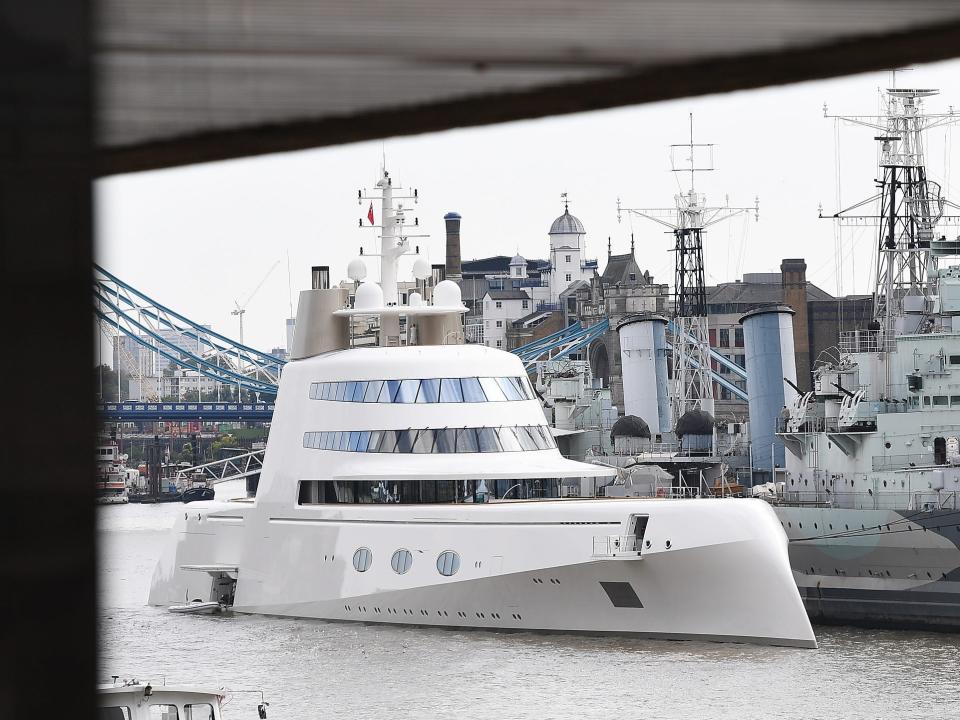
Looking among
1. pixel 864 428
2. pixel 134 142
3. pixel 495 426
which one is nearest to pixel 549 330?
pixel 864 428

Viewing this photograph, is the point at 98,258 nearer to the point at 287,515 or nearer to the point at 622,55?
the point at 622,55


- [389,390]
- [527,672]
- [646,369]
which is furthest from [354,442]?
[646,369]

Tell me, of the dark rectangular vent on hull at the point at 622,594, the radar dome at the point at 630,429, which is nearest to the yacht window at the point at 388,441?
the dark rectangular vent on hull at the point at 622,594

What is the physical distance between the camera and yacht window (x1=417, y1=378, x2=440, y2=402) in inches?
1145

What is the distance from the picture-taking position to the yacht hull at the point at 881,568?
31.3m

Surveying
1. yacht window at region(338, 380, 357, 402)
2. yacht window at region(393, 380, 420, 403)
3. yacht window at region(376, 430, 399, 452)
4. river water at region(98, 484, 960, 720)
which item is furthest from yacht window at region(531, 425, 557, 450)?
river water at region(98, 484, 960, 720)

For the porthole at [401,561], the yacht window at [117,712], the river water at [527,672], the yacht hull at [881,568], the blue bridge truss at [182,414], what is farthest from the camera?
the blue bridge truss at [182,414]

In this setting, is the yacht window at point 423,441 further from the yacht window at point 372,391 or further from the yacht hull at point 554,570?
the yacht hull at point 554,570

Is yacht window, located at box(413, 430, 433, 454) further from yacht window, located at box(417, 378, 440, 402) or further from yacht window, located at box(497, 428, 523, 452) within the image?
yacht window, located at box(497, 428, 523, 452)

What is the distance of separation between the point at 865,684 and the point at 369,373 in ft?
35.1

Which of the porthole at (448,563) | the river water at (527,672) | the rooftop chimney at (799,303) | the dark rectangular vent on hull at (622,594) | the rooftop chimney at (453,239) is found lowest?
the river water at (527,672)

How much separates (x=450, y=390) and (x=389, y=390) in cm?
112

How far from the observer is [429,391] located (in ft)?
95.5

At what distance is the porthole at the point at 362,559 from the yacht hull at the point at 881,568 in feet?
33.7
